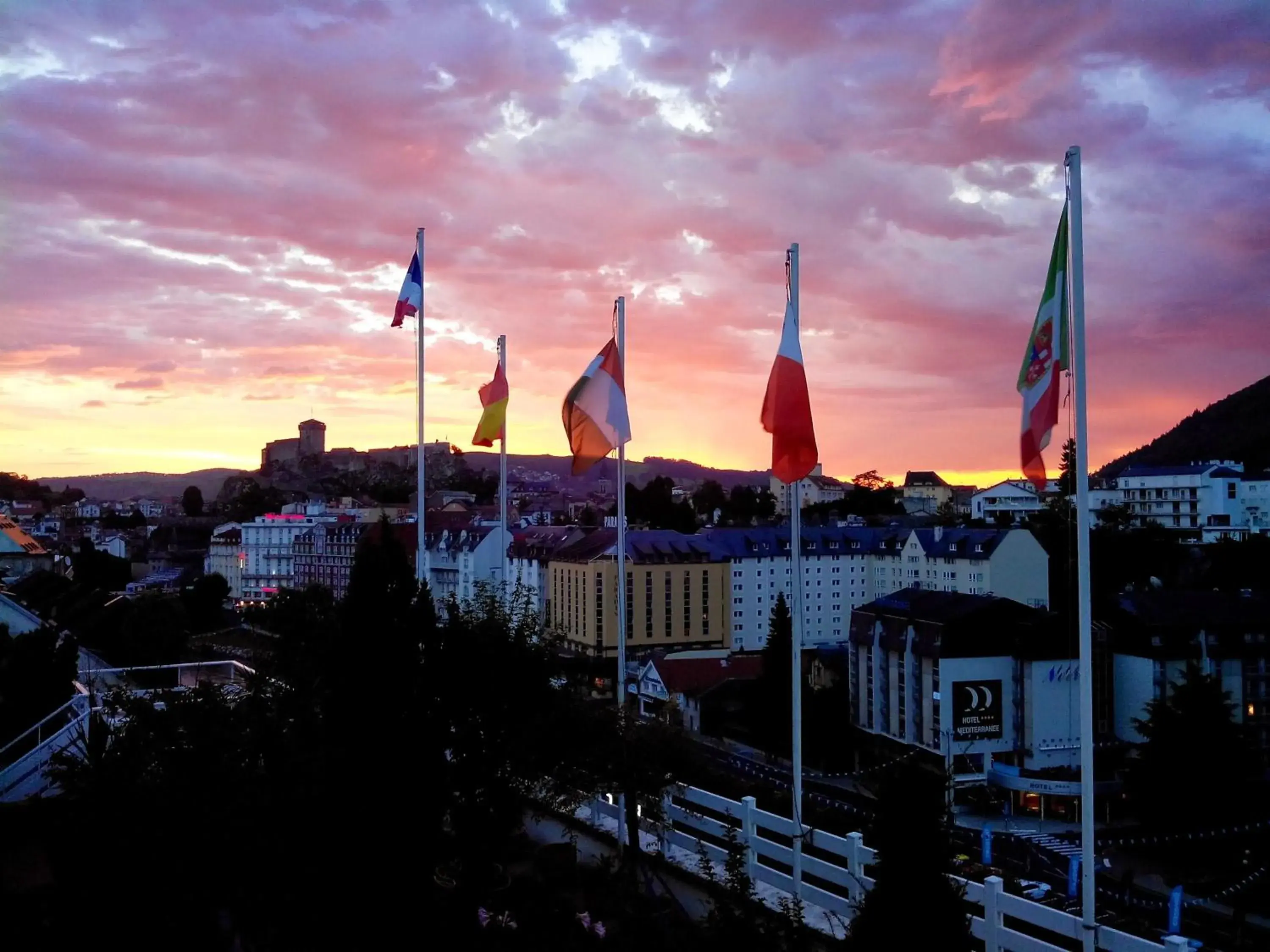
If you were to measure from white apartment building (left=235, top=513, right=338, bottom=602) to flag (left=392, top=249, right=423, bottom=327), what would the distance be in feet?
292

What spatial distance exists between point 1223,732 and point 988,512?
74.0 m

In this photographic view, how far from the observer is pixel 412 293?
16.4 m

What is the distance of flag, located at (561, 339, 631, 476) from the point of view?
14047 mm

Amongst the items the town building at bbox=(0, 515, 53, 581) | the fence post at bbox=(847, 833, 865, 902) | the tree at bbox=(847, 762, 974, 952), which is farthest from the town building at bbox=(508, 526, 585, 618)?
the tree at bbox=(847, 762, 974, 952)

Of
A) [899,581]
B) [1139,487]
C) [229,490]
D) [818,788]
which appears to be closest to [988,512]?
[1139,487]

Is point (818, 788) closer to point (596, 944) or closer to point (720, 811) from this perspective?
point (720, 811)

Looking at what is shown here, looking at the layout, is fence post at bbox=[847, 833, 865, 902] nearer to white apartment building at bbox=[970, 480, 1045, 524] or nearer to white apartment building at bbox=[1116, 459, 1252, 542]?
white apartment building at bbox=[1116, 459, 1252, 542]

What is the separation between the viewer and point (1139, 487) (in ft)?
314

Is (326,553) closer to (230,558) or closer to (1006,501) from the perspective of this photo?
(230,558)

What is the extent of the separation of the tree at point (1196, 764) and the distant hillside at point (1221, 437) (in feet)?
300

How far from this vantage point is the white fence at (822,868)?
816 cm

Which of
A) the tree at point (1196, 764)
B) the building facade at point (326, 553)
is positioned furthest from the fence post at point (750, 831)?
the building facade at point (326, 553)

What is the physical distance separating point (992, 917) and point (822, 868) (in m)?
2.07

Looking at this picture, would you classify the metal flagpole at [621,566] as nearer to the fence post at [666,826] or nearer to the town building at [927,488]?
the fence post at [666,826]
